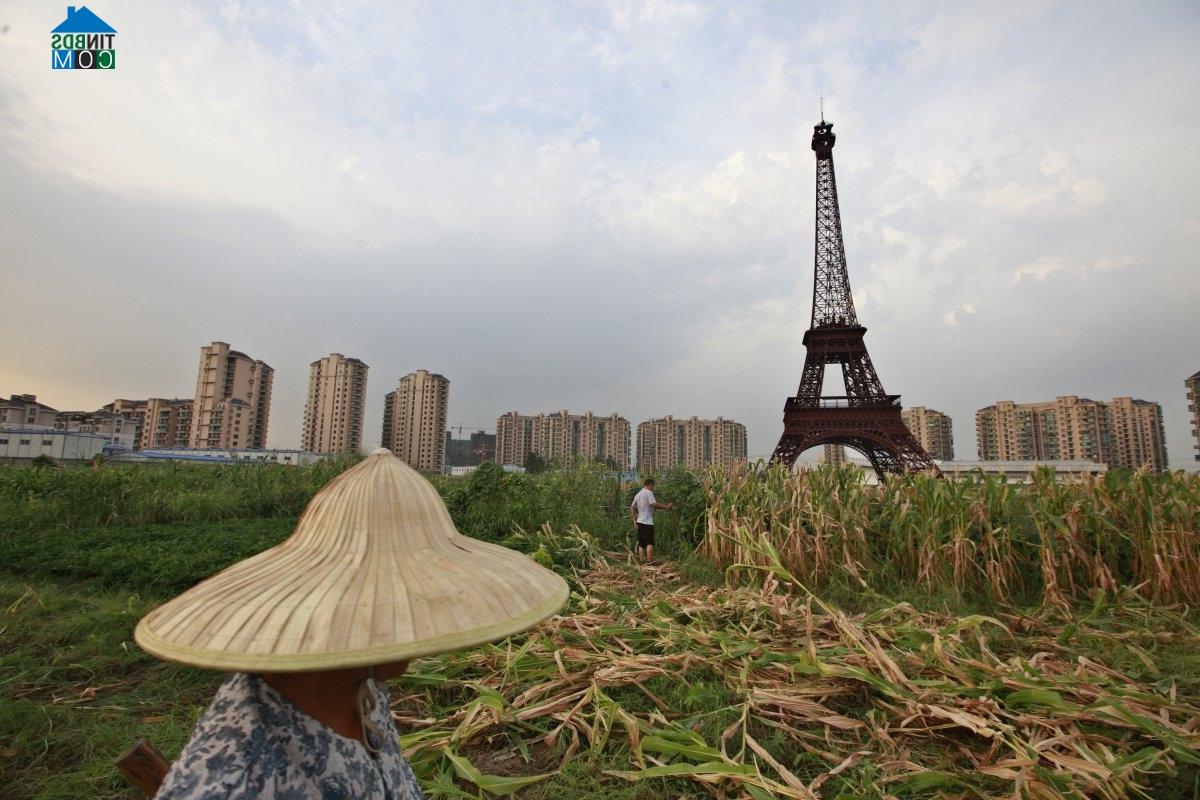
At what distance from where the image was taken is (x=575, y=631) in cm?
346

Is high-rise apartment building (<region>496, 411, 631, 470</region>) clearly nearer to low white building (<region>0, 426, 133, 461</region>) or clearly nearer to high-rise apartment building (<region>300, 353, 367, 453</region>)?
high-rise apartment building (<region>300, 353, 367, 453</region>)

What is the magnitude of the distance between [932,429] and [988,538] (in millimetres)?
61312

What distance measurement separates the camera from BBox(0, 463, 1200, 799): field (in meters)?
2.04

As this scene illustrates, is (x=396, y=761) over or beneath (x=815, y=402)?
beneath

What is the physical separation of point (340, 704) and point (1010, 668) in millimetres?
3096

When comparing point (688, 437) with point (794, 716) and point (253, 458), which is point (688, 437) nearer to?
point (253, 458)

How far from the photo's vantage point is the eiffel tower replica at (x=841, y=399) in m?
20.6

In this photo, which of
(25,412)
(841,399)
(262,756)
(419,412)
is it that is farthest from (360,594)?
(25,412)

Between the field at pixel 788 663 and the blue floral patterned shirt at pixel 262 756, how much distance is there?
4.01ft

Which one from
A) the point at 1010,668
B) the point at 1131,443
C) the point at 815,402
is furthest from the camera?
the point at 1131,443

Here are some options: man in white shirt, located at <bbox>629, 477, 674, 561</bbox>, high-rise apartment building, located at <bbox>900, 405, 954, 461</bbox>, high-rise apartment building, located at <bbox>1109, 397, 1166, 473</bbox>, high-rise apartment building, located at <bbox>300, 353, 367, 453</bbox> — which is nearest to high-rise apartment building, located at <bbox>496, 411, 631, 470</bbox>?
high-rise apartment building, located at <bbox>300, 353, 367, 453</bbox>

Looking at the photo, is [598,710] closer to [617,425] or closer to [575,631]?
[575,631]

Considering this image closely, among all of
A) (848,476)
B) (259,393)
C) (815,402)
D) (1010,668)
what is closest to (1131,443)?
(815,402)

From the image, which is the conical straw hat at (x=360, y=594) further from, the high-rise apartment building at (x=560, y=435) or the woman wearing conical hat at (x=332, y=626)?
the high-rise apartment building at (x=560, y=435)
